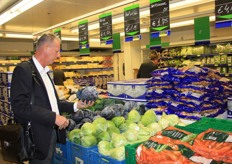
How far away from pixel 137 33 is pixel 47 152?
3.49 metres

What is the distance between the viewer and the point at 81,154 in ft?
8.25

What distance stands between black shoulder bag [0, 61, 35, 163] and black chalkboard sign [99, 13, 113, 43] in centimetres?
376

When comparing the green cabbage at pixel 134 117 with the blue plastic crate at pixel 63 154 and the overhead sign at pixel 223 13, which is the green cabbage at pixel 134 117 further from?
the overhead sign at pixel 223 13

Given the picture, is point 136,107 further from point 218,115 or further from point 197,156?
point 197,156

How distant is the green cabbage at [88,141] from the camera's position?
2.45 meters

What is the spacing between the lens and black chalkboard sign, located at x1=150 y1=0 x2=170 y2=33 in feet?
14.5

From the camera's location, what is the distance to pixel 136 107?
330 cm

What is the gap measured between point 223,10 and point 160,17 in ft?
3.80

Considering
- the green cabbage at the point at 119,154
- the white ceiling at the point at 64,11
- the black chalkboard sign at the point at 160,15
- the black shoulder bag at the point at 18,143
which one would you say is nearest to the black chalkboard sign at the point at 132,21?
the black chalkboard sign at the point at 160,15

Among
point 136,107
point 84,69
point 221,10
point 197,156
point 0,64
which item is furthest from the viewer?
point 84,69

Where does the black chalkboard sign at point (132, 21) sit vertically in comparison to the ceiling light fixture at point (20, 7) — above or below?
below

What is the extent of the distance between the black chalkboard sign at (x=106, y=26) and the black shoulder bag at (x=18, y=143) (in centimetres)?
376

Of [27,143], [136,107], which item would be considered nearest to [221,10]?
[136,107]

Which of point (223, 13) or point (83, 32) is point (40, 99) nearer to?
point (223, 13)
